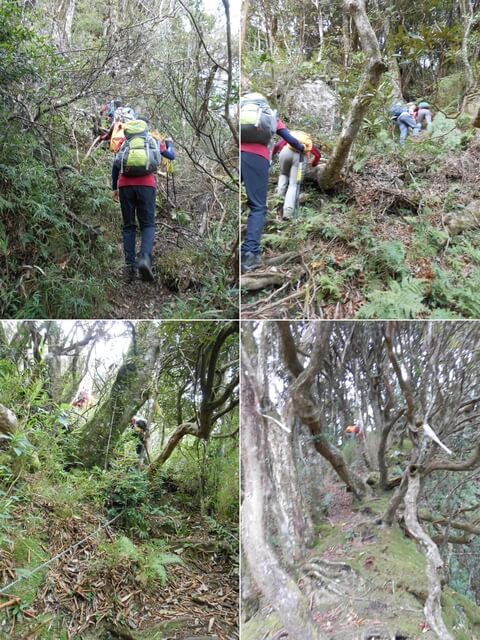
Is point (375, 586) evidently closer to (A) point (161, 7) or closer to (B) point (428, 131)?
(B) point (428, 131)

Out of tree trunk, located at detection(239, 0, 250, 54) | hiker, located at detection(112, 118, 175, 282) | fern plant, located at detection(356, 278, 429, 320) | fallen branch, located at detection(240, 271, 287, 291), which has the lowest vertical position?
fern plant, located at detection(356, 278, 429, 320)

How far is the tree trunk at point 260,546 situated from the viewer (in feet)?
8.10

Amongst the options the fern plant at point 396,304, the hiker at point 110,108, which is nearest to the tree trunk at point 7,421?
the fern plant at point 396,304

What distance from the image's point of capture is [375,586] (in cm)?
313

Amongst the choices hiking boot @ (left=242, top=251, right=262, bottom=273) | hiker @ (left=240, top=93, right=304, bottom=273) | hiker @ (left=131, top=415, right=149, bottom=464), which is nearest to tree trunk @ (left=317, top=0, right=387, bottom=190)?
hiker @ (left=240, top=93, right=304, bottom=273)

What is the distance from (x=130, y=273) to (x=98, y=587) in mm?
2124

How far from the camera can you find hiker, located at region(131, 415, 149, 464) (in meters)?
3.64

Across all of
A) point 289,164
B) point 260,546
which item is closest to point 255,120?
point 289,164

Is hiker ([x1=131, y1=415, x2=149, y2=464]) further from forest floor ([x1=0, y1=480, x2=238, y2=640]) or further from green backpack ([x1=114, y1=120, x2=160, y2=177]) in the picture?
green backpack ([x1=114, y1=120, x2=160, y2=177])

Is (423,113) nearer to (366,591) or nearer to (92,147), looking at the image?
(92,147)

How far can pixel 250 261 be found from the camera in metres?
2.88

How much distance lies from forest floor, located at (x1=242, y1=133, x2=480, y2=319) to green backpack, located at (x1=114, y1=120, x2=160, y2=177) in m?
1.01

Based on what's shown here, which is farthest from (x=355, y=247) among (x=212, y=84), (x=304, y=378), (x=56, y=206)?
(x=56, y=206)

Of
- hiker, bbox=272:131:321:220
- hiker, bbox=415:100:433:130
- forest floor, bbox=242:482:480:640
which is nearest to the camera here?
forest floor, bbox=242:482:480:640
